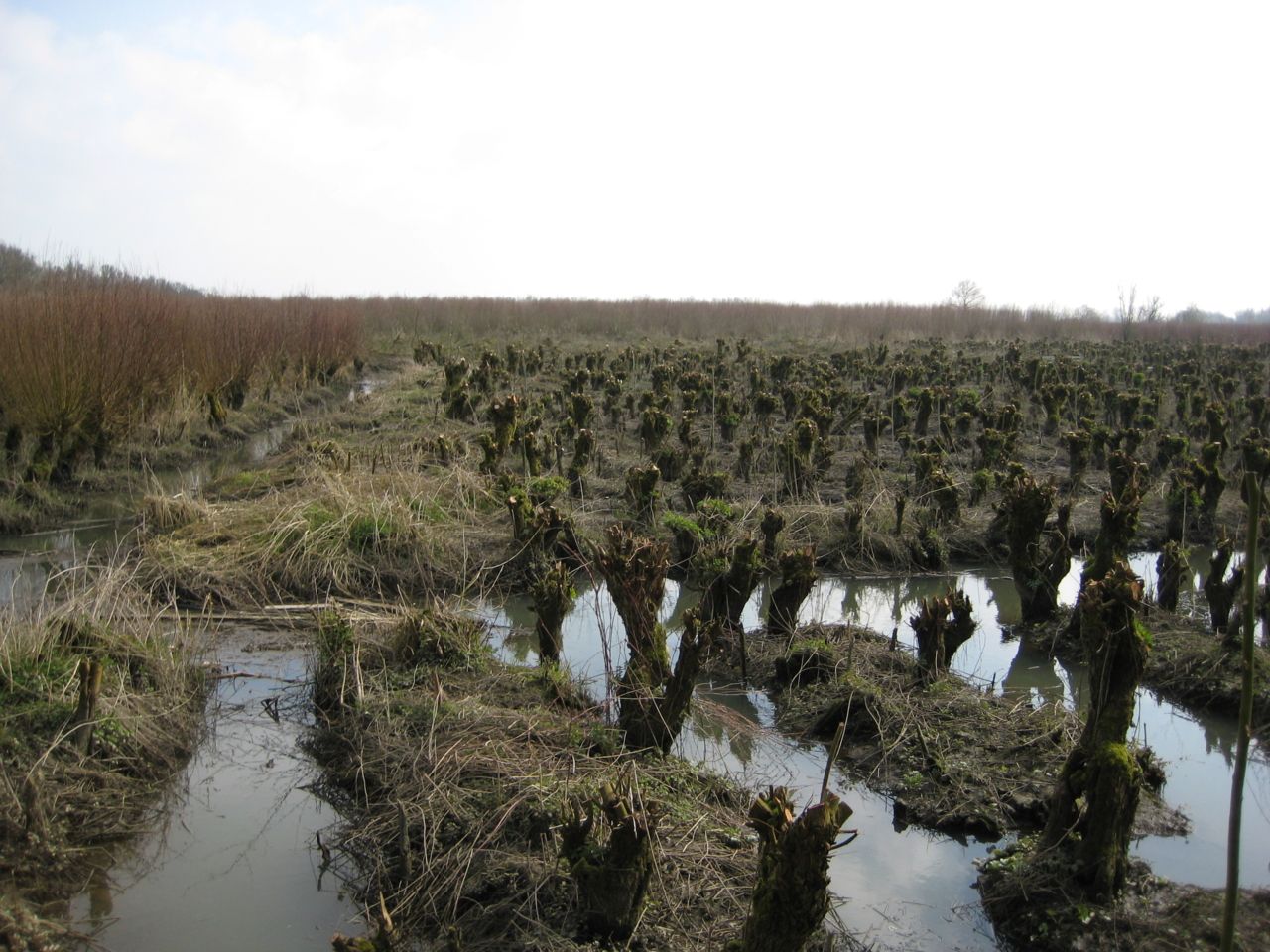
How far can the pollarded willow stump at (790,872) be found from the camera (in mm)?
2730

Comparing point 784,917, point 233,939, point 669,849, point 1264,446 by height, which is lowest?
point 233,939

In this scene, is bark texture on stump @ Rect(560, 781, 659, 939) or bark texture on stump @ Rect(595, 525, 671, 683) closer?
bark texture on stump @ Rect(560, 781, 659, 939)

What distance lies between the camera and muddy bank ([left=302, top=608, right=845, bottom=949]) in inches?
134

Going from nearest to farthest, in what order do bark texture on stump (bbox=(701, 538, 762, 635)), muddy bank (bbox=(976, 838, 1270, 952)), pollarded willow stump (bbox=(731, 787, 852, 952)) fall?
1. pollarded willow stump (bbox=(731, 787, 852, 952))
2. muddy bank (bbox=(976, 838, 1270, 952))
3. bark texture on stump (bbox=(701, 538, 762, 635))

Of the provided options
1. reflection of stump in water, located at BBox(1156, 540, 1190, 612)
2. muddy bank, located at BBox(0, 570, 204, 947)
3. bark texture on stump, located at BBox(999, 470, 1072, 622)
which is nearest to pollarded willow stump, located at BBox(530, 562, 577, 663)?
muddy bank, located at BBox(0, 570, 204, 947)

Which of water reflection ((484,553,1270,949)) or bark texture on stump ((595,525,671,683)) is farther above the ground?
bark texture on stump ((595,525,671,683))

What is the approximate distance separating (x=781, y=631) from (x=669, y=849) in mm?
2799

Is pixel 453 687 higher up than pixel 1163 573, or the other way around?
pixel 1163 573

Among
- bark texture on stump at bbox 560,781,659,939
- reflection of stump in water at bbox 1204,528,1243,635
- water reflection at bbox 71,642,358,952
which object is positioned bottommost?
water reflection at bbox 71,642,358,952

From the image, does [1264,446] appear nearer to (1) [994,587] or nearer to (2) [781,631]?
(1) [994,587]

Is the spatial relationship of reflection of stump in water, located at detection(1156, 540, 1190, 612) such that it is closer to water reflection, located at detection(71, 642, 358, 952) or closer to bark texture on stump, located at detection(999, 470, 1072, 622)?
bark texture on stump, located at detection(999, 470, 1072, 622)

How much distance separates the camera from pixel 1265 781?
15.7 ft

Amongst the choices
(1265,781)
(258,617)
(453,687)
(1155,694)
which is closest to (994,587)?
(1155,694)

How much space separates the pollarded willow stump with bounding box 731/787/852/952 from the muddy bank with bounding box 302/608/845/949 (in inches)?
18.8
